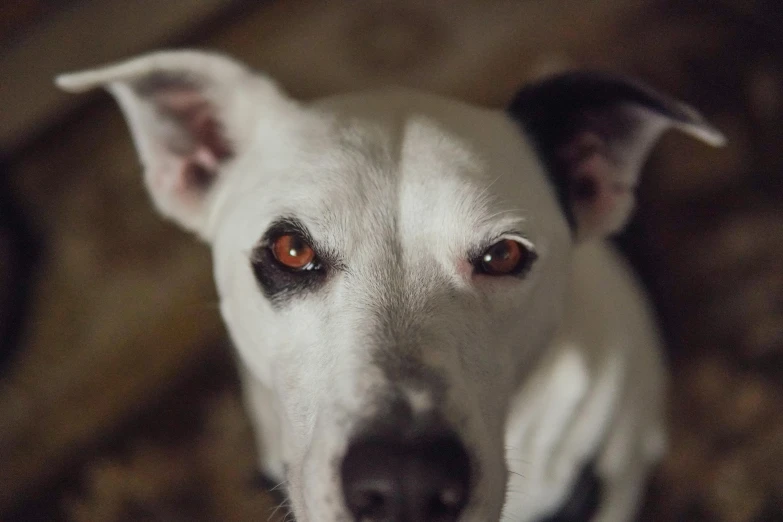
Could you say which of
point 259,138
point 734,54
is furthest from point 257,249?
point 734,54

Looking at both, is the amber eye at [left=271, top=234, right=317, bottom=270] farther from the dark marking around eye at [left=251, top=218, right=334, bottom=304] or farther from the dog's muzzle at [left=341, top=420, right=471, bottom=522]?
the dog's muzzle at [left=341, top=420, right=471, bottom=522]

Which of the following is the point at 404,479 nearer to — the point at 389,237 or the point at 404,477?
the point at 404,477

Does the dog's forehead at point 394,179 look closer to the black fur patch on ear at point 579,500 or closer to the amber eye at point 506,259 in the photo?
the amber eye at point 506,259

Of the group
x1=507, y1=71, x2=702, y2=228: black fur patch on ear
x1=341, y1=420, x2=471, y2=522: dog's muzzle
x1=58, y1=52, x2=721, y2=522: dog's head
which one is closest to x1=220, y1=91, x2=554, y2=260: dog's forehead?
x1=58, y1=52, x2=721, y2=522: dog's head

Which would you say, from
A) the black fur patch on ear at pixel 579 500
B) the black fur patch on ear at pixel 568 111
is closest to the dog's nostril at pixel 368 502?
the black fur patch on ear at pixel 568 111

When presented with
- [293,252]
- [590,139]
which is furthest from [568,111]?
[293,252]

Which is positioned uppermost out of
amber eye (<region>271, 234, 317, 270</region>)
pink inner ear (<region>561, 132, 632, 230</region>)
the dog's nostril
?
amber eye (<region>271, 234, 317, 270</region>)
